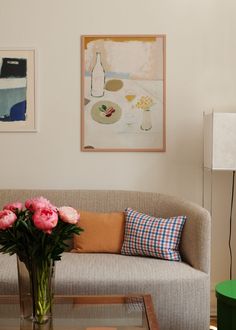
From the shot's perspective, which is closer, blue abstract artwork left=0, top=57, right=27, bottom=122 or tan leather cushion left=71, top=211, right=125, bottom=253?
tan leather cushion left=71, top=211, right=125, bottom=253

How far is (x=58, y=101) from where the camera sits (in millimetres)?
3170

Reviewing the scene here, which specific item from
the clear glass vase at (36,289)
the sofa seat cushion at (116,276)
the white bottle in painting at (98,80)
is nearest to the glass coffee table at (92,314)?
the clear glass vase at (36,289)

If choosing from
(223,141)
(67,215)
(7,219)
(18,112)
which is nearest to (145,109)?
(223,141)

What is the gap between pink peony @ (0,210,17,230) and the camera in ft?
5.41

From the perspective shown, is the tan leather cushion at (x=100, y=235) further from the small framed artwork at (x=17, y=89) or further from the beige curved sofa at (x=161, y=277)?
the small framed artwork at (x=17, y=89)

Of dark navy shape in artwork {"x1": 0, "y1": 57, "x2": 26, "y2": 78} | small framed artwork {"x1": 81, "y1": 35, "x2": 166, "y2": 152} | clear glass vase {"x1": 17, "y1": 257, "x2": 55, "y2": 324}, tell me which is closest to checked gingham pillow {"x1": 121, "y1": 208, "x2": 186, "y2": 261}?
small framed artwork {"x1": 81, "y1": 35, "x2": 166, "y2": 152}

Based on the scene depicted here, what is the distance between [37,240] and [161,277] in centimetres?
94

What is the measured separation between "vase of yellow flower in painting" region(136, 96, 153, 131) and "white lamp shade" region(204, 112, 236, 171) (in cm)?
54

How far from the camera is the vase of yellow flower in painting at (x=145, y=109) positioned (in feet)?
10.3

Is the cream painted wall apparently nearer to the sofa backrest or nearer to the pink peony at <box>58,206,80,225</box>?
the sofa backrest

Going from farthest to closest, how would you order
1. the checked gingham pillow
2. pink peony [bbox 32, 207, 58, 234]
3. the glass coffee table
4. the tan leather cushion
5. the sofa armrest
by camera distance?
the tan leather cushion, the checked gingham pillow, the sofa armrest, the glass coffee table, pink peony [bbox 32, 207, 58, 234]

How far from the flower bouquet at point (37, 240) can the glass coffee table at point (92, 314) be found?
114 mm

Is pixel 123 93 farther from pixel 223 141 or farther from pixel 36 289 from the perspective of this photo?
pixel 36 289

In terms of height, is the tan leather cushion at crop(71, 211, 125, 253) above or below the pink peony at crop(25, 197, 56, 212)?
below
